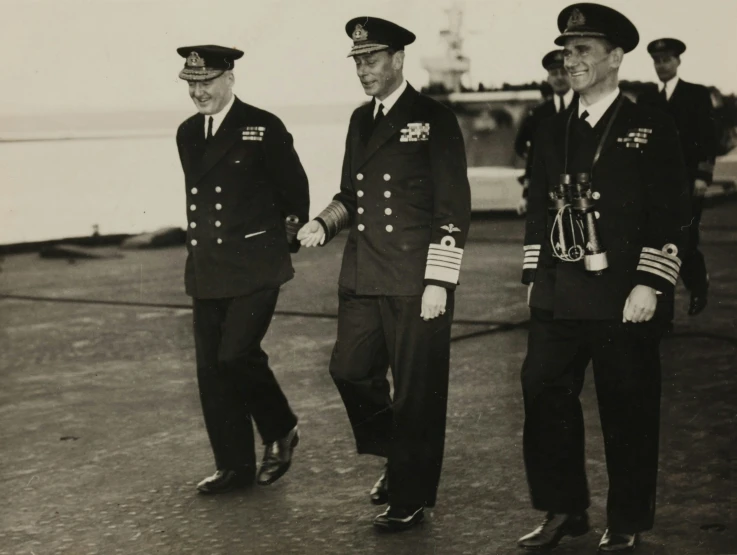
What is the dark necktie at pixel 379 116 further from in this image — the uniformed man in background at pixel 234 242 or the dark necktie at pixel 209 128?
the dark necktie at pixel 209 128

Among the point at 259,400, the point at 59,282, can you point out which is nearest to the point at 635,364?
the point at 259,400

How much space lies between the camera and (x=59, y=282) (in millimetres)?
10352

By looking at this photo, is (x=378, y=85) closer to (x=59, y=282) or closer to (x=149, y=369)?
(x=149, y=369)

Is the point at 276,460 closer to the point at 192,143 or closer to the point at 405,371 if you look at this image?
the point at 405,371

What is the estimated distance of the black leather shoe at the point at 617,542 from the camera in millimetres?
4023

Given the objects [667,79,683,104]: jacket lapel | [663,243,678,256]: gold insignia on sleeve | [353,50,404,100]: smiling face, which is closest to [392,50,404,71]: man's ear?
[353,50,404,100]: smiling face

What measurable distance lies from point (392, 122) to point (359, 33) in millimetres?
347

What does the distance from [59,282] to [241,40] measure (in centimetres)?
512

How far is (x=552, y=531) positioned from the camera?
13.5ft

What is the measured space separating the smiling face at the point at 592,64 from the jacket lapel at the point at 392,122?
656 mm

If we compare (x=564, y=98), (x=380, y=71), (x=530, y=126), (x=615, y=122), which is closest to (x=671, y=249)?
(x=615, y=122)

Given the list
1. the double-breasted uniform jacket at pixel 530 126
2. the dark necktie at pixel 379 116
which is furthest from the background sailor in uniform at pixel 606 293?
the double-breasted uniform jacket at pixel 530 126

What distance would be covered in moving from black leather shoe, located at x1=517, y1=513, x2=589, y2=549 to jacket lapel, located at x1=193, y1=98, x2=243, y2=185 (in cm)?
197

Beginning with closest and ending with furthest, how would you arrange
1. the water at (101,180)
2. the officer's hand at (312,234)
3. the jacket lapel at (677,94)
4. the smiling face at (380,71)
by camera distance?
the smiling face at (380,71) < the officer's hand at (312,234) < the water at (101,180) < the jacket lapel at (677,94)
